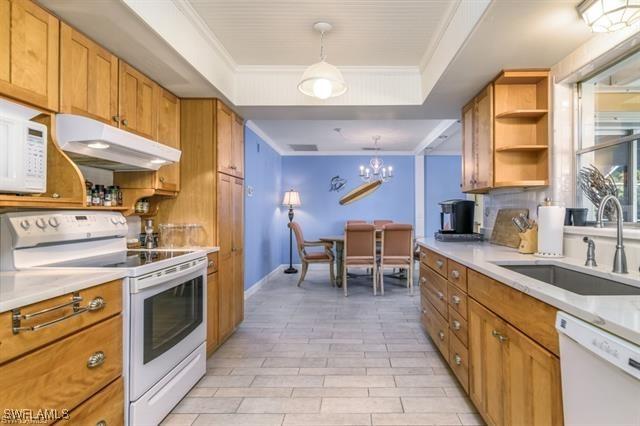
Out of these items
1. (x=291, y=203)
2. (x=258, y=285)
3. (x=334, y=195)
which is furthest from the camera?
(x=334, y=195)

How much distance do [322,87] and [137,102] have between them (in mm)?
1276

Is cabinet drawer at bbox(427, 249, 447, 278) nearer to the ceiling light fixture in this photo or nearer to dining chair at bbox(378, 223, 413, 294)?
dining chair at bbox(378, 223, 413, 294)

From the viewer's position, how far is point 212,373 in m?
2.51

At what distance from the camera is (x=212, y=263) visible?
9.29 feet

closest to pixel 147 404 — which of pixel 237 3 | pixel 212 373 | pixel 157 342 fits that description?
pixel 157 342

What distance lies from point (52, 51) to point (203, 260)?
147cm

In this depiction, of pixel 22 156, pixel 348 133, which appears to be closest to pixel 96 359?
pixel 22 156

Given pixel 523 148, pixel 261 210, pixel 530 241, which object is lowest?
pixel 530 241

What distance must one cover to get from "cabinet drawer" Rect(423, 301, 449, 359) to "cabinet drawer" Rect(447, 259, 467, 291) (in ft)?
1.30

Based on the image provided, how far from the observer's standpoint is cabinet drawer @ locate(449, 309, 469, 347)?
2.04 meters

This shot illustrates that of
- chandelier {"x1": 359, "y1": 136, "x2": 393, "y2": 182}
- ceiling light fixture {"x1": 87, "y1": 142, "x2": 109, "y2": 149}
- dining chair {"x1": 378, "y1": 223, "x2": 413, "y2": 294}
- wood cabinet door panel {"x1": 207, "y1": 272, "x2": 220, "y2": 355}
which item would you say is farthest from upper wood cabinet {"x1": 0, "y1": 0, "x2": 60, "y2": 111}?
chandelier {"x1": 359, "y1": 136, "x2": 393, "y2": 182}

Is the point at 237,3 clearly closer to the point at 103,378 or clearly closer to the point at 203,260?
the point at 203,260

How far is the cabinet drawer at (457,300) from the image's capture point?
6.79ft

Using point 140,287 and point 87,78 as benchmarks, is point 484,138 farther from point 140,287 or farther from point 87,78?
point 87,78
